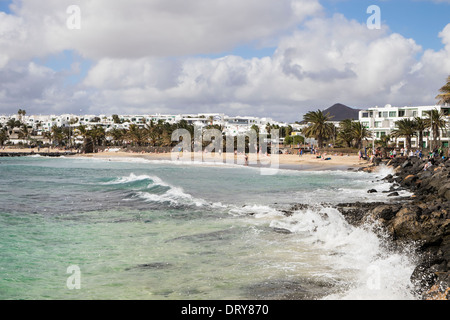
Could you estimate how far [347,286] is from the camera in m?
9.00

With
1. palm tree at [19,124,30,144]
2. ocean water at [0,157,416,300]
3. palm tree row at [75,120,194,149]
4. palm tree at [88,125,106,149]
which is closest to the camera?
ocean water at [0,157,416,300]

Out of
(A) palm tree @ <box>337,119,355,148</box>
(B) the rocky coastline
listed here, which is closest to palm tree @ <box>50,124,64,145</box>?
(A) palm tree @ <box>337,119,355,148</box>

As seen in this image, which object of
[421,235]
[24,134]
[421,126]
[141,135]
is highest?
[24,134]

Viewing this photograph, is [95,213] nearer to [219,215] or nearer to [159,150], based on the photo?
[219,215]

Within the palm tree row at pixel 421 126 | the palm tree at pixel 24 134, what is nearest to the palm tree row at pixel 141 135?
the palm tree at pixel 24 134

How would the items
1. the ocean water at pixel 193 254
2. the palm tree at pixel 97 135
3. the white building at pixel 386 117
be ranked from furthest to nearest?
the palm tree at pixel 97 135 → the white building at pixel 386 117 → the ocean water at pixel 193 254

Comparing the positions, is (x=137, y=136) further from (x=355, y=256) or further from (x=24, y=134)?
(x=355, y=256)

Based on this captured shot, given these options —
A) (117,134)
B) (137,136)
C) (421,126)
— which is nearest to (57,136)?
(117,134)

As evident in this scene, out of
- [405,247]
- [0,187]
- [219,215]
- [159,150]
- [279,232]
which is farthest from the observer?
[159,150]

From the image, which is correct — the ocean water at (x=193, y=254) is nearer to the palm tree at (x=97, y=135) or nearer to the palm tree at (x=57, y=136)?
the palm tree at (x=97, y=135)

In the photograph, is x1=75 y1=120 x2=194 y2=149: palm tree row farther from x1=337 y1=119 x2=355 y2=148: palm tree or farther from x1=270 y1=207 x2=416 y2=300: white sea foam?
x1=270 y1=207 x2=416 y2=300: white sea foam

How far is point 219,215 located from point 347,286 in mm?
9702

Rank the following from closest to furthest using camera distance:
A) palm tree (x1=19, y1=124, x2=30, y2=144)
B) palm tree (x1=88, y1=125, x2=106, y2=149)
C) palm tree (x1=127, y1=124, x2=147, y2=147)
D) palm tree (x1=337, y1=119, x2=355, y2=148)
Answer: palm tree (x1=337, y1=119, x2=355, y2=148) → palm tree (x1=127, y1=124, x2=147, y2=147) → palm tree (x1=88, y1=125, x2=106, y2=149) → palm tree (x1=19, y1=124, x2=30, y2=144)
